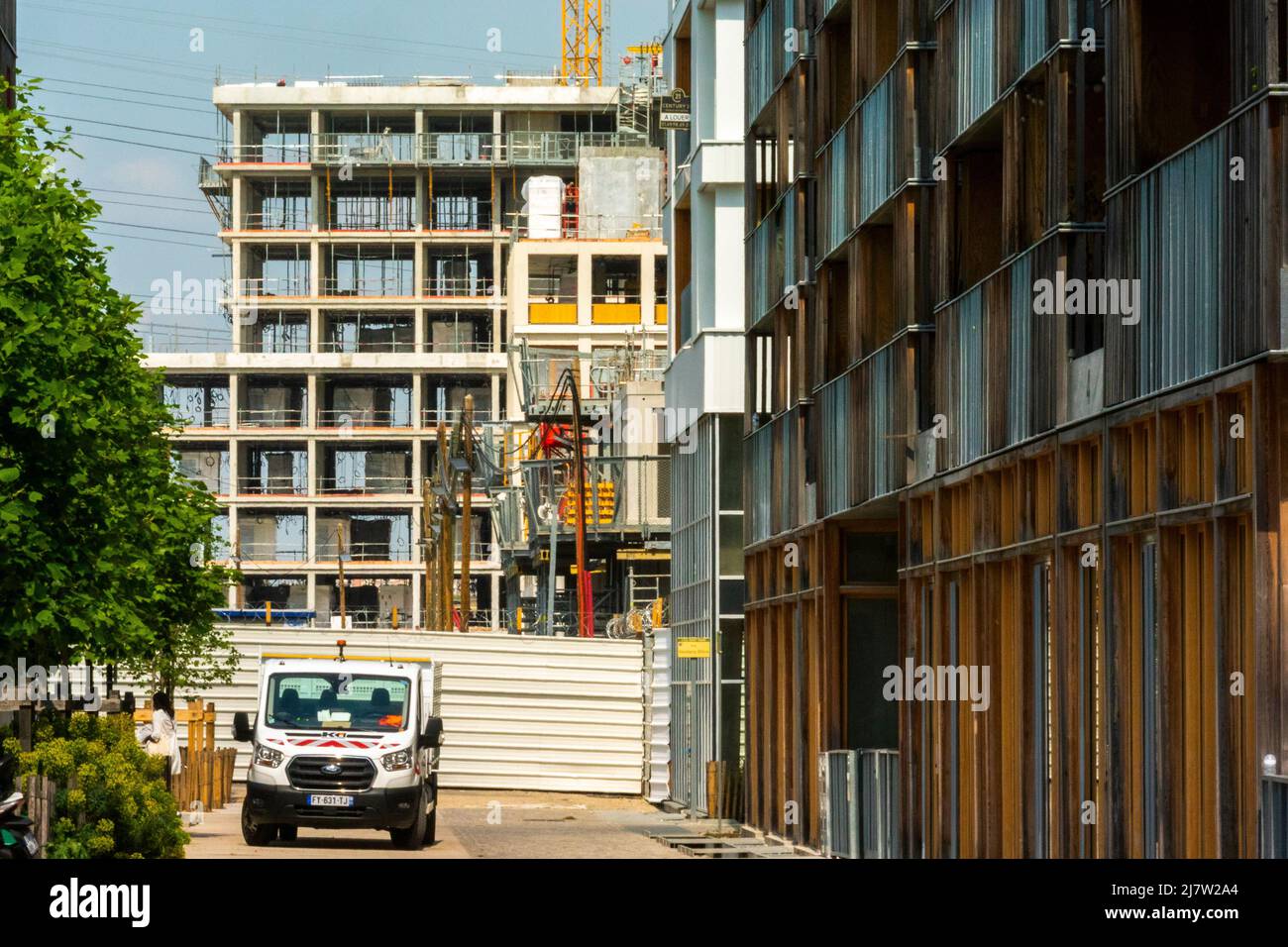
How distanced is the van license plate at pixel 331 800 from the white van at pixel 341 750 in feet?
0.04

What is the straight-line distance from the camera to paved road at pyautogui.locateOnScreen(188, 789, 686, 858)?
27.1 metres

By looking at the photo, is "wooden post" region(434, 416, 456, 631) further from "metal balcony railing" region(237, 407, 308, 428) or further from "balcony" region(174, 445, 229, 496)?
"balcony" region(174, 445, 229, 496)

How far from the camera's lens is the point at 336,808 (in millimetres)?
27500

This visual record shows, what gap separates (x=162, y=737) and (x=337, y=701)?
8.80 feet

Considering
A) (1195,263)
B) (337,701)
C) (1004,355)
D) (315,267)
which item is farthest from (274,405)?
(1195,263)

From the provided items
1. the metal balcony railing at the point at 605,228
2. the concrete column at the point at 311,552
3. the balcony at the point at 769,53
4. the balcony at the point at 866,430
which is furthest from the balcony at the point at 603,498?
the concrete column at the point at 311,552

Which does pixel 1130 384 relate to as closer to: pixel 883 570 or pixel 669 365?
pixel 883 570

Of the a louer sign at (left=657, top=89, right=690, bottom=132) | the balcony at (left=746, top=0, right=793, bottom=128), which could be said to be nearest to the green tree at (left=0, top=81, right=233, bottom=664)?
the balcony at (left=746, top=0, right=793, bottom=128)

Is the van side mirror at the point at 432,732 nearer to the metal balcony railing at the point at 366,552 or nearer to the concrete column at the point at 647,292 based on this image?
the concrete column at the point at 647,292

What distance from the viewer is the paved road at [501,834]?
27.1 metres

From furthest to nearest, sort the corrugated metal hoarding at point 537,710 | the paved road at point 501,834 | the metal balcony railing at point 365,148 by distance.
A: the metal balcony railing at point 365,148
the corrugated metal hoarding at point 537,710
the paved road at point 501,834

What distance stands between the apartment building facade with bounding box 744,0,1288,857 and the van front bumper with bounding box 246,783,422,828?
484 centimetres

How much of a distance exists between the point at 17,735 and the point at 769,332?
1396 cm

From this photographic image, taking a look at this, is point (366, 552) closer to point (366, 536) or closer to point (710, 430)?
point (366, 536)
